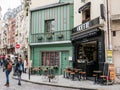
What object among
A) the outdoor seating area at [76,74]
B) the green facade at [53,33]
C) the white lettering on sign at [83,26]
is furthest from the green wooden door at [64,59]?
the outdoor seating area at [76,74]

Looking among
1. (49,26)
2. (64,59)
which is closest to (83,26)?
(64,59)

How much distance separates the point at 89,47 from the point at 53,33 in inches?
203

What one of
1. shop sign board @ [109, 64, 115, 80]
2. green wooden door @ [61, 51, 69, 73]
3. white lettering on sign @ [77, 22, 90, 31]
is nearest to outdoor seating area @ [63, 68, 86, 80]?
shop sign board @ [109, 64, 115, 80]

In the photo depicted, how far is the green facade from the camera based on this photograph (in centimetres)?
2659

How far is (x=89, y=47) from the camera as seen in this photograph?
23781 millimetres

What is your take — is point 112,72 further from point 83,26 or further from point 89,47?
point 89,47

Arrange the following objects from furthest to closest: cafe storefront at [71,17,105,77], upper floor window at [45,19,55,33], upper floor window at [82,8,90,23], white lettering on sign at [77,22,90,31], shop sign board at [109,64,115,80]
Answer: upper floor window at [45,19,55,33] < upper floor window at [82,8,90,23] < white lettering on sign at [77,22,90,31] < cafe storefront at [71,17,105,77] < shop sign board at [109,64,115,80]

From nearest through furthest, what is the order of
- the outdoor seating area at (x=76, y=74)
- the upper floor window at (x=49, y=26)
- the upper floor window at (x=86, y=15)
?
the outdoor seating area at (x=76, y=74) → the upper floor window at (x=86, y=15) → the upper floor window at (x=49, y=26)

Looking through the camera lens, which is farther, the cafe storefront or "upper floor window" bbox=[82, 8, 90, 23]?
"upper floor window" bbox=[82, 8, 90, 23]

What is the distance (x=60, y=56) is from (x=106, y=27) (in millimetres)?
9329

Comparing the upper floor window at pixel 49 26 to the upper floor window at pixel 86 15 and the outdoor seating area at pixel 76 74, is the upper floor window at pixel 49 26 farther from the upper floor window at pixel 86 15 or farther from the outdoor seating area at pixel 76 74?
the outdoor seating area at pixel 76 74

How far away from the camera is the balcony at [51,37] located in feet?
87.0

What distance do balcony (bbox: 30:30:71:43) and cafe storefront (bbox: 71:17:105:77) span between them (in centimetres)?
131

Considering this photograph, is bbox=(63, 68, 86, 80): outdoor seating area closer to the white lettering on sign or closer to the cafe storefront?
the cafe storefront
